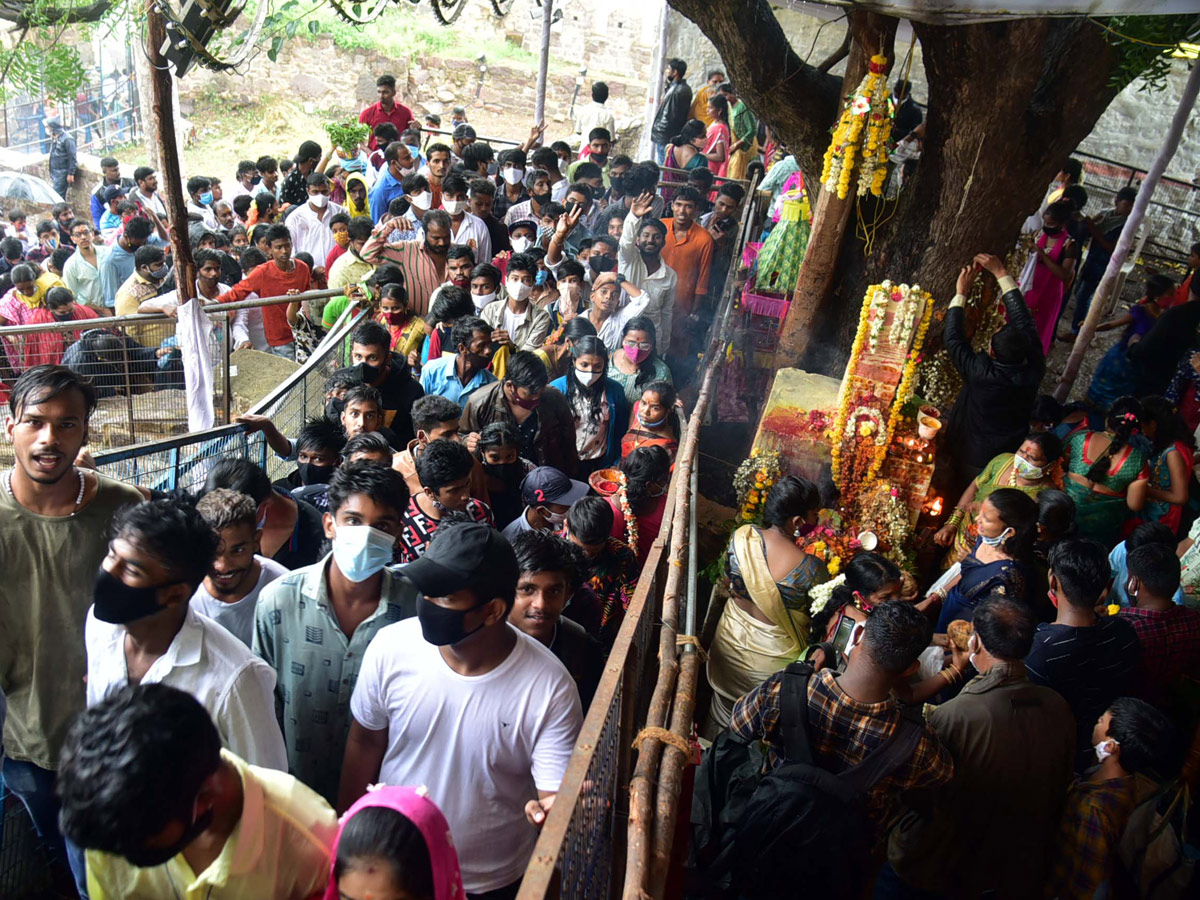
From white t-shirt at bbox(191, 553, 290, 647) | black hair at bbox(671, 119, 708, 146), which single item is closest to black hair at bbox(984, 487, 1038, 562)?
white t-shirt at bbox(191, 553, 290, 647)

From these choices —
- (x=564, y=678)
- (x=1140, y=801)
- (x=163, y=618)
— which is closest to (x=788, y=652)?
(x=1140, y=801)

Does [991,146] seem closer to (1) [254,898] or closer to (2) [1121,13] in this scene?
(2) [1121,13]

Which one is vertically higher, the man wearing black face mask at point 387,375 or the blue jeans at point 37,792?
the man wearing black face mask at point 387,375

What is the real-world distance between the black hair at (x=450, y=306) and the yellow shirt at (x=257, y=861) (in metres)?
4.61

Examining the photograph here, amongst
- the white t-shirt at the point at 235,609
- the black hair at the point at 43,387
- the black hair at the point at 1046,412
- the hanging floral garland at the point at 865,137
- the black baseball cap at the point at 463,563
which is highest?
the hanging floral garland at the point at 865,137

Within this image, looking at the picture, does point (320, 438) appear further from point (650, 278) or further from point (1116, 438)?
point (1116, 438)

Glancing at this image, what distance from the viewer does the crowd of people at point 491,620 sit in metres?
1.95

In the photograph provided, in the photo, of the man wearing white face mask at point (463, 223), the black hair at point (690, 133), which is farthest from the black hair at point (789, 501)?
the black hair at point (690, 133)

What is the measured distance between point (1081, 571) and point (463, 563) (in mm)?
3036

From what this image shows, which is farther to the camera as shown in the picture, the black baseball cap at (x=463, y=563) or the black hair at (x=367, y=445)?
the black hair at (x=367, y=445)

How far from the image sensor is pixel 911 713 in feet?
10.4

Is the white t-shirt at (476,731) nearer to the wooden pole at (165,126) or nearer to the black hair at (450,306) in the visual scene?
the wooden pole at (165,126)

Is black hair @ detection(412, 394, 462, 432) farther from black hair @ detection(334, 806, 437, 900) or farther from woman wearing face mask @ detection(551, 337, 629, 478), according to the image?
black hair @ detection(334, 806, 437, 900)

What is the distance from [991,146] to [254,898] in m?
7.11
